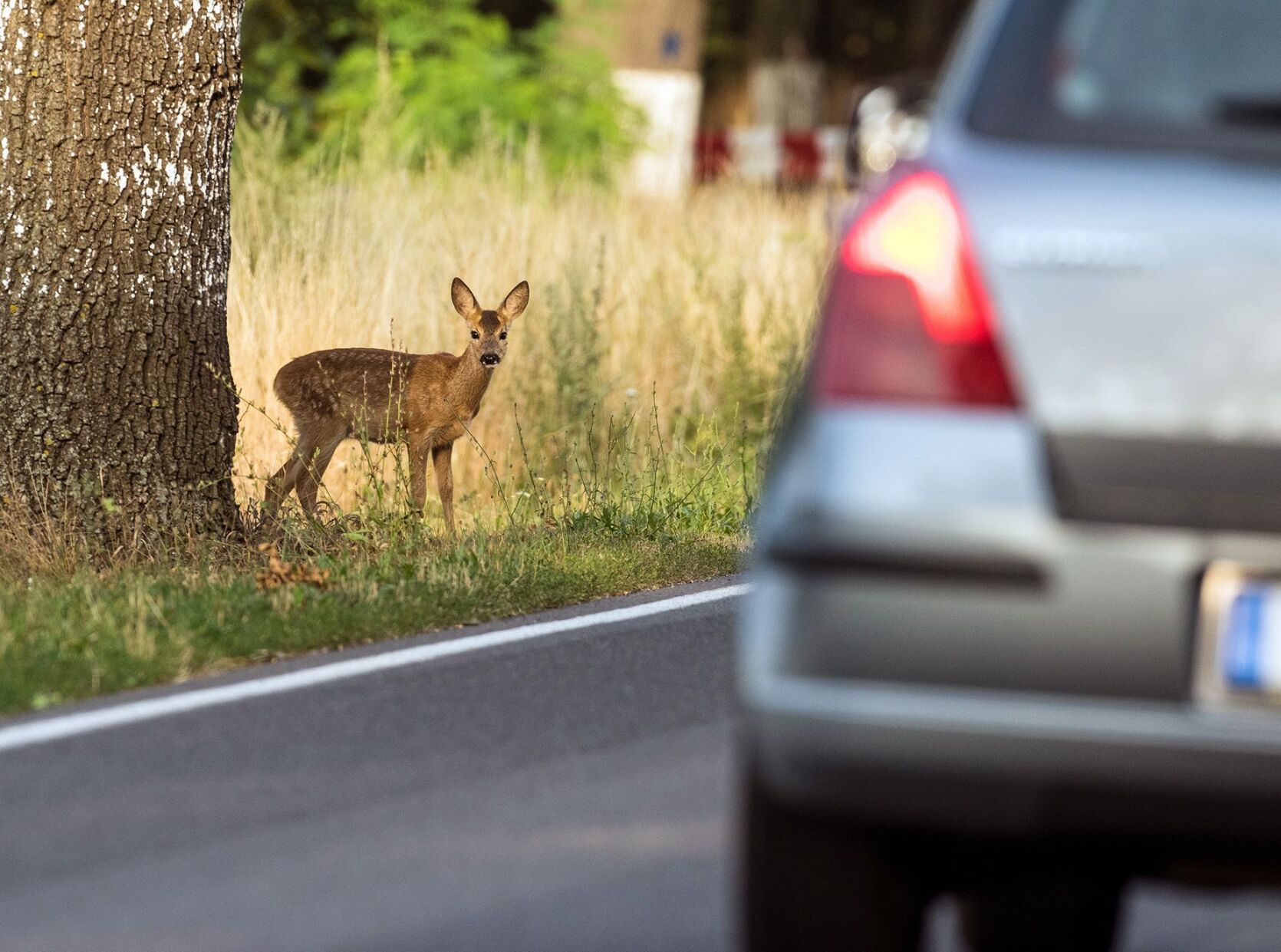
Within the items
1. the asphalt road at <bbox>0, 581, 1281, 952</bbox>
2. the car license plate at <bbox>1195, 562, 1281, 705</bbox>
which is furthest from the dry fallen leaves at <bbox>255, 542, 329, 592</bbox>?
the car license plate at <bbox>1195, 562, 1281, 705</bbox>

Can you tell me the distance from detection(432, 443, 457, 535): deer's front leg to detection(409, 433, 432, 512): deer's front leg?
0.05m

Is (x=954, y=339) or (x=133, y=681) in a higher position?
(x=954, y=339)

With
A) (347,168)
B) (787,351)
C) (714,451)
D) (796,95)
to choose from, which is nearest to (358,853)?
(714,451)

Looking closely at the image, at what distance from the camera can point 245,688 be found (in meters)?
6.57

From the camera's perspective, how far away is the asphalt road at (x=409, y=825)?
4656 mm

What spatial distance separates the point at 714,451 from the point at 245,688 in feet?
18.4

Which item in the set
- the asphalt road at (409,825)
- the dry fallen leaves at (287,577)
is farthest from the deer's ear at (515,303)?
the asphalt road at (409,825)

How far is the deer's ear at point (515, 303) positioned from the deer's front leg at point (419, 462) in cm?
66

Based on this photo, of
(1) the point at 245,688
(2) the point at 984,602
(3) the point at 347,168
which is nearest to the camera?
(2) the point at 984,602

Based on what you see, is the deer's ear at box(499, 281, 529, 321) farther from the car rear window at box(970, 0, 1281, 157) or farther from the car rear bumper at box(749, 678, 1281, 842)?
the car rear bumper at box(749, 678, 1281, 842)

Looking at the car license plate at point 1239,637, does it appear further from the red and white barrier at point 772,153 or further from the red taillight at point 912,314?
the red and white barrier at point 772,153

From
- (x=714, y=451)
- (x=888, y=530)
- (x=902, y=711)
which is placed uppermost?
(x=888, y=530)

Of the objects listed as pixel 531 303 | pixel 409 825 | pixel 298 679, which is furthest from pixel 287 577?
pixel 531 303

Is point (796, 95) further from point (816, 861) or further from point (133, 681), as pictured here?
point (816, 861)
